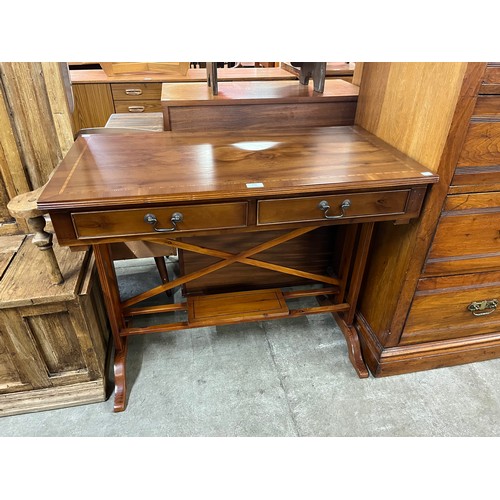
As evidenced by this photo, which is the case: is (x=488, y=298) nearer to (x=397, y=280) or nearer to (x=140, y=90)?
(x=397, y=280)

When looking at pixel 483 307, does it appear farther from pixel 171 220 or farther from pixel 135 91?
pixel 135 91

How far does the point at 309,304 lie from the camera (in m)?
2.11

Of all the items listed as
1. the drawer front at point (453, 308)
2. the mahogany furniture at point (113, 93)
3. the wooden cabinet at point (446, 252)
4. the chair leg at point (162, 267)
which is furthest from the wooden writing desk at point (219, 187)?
the mahogany furniture at point (113, 93)

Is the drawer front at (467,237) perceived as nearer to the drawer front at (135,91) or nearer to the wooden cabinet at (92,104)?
the drawer front at (135,91)

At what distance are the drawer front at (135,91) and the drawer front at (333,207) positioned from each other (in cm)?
270

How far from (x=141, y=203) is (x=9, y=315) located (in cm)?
71

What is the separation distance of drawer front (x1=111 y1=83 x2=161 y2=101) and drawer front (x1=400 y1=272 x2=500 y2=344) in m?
2.88

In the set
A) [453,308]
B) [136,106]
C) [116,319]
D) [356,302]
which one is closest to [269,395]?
[356,302]

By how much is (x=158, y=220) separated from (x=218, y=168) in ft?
0.90

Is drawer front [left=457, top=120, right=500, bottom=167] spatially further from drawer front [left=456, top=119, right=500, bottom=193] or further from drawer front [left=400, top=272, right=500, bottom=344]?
drawer front [left=400, top=272, right=500, bottom=344]

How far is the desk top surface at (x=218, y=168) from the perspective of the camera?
3.50ft

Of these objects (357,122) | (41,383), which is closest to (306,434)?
(41,383)

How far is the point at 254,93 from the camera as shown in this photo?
65.7 inches

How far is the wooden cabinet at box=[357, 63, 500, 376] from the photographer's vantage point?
3.76 feet
